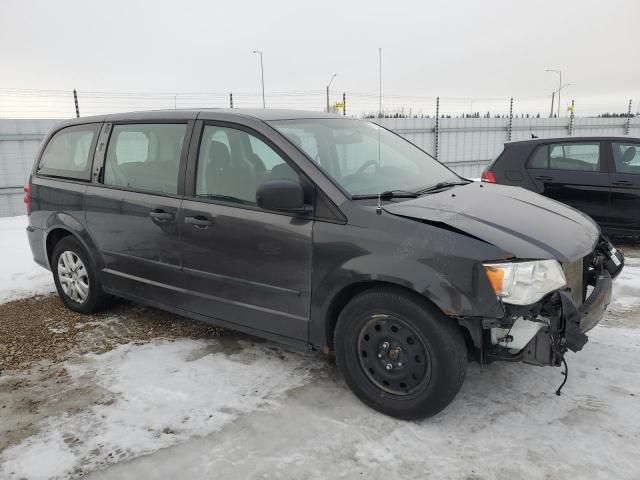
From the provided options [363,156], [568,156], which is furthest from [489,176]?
[363,156]

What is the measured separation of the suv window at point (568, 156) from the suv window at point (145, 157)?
5.10 metres

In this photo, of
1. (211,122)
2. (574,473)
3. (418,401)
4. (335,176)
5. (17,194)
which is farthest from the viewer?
(17,194)

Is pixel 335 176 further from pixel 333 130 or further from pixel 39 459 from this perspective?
pixel 39 459

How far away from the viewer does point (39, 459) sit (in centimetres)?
269

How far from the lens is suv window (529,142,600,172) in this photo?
22.2 feet

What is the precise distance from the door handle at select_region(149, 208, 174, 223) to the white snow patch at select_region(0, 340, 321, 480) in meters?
1.01

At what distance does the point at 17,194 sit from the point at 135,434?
11075mm

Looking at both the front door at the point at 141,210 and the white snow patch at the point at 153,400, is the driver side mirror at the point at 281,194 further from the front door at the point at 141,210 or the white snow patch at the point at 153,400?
the white snow patch at the point at 153,400

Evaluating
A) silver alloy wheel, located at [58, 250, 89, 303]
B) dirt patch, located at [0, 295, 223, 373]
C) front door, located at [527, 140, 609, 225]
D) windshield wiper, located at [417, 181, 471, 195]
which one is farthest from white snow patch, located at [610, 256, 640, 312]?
silver alloy wheel, located at [58, 250, 89, 303]

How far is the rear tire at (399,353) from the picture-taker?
108 inches

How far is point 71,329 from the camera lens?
4445 millimetres

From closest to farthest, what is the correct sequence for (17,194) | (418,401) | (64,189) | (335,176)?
(418,401) → (335,176) → (64,189) → (17,194)

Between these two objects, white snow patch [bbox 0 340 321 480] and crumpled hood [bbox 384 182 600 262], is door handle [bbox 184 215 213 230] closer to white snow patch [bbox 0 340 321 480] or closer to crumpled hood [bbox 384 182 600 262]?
white snow patch [bbox 0 340 321 480]

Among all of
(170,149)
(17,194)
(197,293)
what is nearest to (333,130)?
(170,149)
